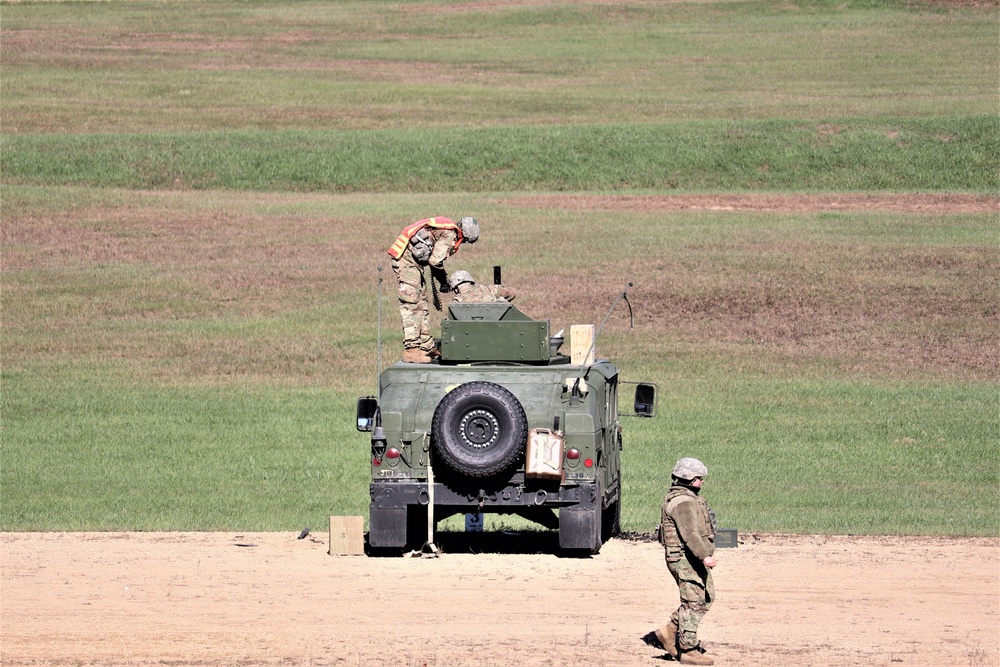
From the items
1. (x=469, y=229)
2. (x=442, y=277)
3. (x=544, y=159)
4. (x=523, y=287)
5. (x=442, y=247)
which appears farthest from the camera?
(x=544, y=159)

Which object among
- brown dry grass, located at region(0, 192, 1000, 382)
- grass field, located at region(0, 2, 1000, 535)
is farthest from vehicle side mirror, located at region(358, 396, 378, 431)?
brown dry grass, located at region(0, 192, 1000, 382)

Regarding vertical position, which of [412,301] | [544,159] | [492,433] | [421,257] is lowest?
[492,433]

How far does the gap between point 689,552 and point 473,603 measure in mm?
2720

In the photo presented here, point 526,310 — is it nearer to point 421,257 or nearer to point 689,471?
point 421,257

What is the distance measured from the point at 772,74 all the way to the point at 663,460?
42.1 m

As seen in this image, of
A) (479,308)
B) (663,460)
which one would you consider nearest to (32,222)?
(663,460)

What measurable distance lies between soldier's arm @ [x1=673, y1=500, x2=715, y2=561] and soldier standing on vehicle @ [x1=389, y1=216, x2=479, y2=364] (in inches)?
234

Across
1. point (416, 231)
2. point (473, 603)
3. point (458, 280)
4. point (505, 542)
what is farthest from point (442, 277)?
point (473, 603)

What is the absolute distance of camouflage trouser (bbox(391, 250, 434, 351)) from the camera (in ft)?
57.9

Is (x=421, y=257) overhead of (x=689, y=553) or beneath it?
overhead

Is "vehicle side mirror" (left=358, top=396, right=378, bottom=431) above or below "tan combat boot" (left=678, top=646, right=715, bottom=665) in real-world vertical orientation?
above

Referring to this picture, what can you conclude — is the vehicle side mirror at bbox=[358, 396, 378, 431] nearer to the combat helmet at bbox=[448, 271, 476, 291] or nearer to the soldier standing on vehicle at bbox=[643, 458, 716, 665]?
the combat helmet at bbox=[448, 271, 476, 291]

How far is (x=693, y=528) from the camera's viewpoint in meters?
12.1

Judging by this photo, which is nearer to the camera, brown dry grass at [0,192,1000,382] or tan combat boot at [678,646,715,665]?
tan combat boot at [678,646,715,665]
